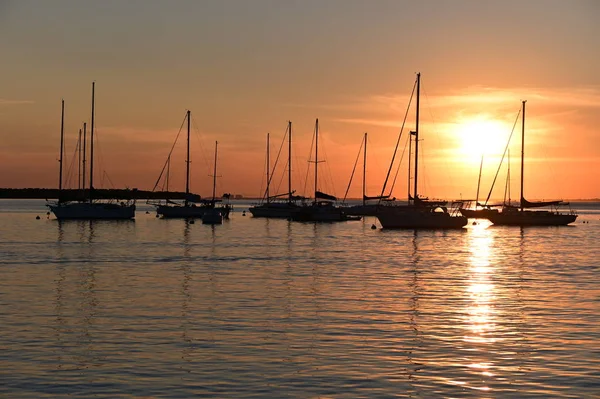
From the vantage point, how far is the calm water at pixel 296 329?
17.2m

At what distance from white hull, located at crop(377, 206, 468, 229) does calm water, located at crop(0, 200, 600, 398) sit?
42.5m

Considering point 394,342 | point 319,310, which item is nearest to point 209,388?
point 394,342

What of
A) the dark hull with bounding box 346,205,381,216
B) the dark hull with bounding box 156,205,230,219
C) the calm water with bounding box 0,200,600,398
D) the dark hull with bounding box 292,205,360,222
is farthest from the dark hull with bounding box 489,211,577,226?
the calm water with bounding box 0,200,600,398

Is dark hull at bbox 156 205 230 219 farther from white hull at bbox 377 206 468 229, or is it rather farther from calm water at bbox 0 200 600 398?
calm water at bbox 0 200 600 398

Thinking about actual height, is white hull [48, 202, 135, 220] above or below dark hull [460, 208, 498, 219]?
below

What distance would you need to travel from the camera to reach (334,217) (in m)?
120

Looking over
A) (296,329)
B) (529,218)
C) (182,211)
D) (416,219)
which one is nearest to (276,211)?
(182,211)

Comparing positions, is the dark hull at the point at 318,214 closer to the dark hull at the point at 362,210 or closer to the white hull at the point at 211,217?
the white hull at the point at 211,217

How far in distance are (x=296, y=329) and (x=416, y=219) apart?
69773mm

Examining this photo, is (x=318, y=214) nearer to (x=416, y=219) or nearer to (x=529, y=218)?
(x=529, y=218)

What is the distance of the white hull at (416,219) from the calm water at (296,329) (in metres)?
42.5

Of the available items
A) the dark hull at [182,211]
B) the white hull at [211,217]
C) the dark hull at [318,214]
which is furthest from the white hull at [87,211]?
the dark hull at [318,214]

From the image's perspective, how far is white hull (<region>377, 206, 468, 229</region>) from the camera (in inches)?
3642

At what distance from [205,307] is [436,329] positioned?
26.6 ft
